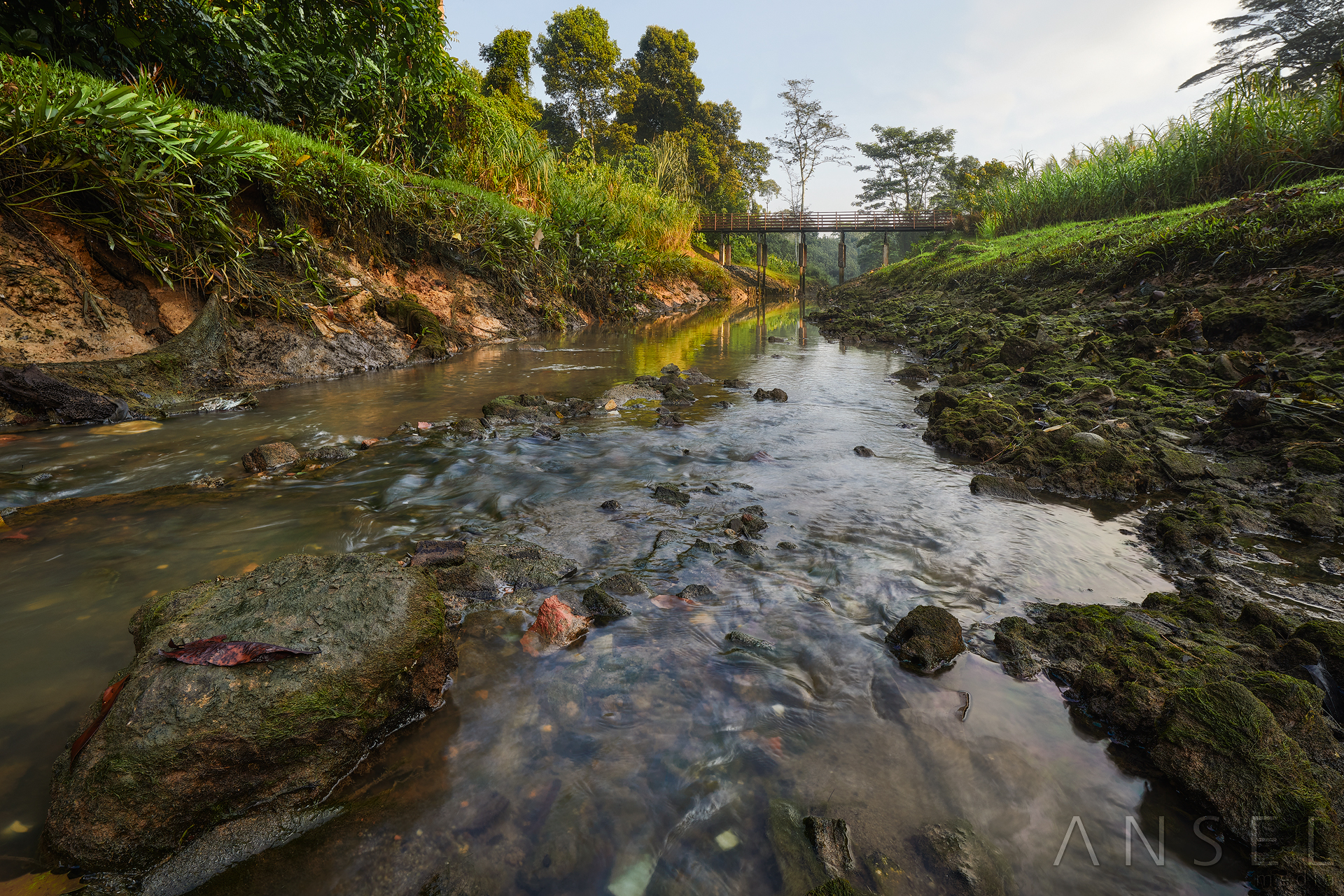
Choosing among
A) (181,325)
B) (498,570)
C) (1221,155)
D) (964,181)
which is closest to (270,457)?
(498,570)

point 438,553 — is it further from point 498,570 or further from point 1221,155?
point 1221,155

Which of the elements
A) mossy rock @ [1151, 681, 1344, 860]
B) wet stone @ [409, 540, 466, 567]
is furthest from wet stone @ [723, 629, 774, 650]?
wet stone @ [409, 540, 466, 567]

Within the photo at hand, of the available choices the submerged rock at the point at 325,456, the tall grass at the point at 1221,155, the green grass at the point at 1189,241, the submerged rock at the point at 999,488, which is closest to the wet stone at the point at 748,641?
the submerged rock at the point at 999,488

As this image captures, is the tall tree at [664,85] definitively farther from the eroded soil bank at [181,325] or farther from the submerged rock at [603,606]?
the submerged rock at [603,606]

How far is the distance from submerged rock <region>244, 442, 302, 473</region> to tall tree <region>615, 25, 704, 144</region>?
1516 inches

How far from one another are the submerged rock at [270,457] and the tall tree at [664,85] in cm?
3851

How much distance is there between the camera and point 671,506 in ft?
11.2

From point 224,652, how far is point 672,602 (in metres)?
1.52

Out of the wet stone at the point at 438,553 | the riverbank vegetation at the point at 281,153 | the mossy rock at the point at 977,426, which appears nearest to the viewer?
the wet stone at the point at 438,553

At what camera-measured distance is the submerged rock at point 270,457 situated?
12.2 ft

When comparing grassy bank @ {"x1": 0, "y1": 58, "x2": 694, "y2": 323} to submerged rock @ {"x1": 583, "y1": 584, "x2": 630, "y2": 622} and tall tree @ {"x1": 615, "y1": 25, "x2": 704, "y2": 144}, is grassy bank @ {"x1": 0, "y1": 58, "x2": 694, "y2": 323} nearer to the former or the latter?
submerged rock @ {"x1": 583, "y1": 584, "x2": 630, "y2": 622}

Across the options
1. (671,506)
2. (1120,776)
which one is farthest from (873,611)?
(671,506)

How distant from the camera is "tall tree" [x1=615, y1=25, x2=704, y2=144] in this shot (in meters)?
37.0

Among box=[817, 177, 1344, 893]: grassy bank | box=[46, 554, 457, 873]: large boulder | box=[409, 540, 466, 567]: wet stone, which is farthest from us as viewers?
box=[409, 540, 466, 567]: wet stone
